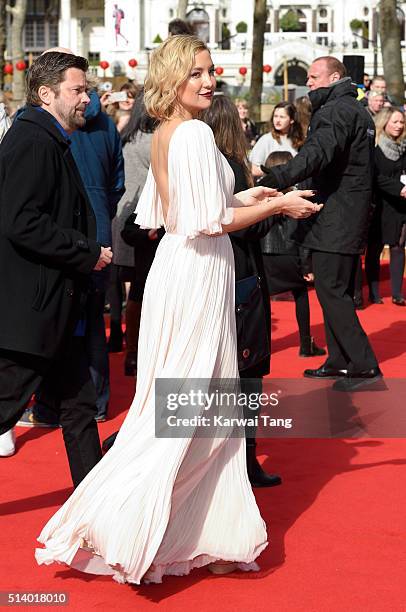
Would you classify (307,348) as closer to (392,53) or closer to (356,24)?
(392,53)

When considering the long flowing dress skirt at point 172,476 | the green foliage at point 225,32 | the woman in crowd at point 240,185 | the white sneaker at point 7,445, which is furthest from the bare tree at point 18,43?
the green foliage at point 225,32

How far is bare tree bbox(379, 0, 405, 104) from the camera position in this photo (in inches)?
840

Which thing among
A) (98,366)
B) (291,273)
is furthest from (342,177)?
(98,366)

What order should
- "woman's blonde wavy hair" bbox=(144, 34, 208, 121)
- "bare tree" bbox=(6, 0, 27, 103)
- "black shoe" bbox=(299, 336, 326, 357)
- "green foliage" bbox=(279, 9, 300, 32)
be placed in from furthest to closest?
"green foliage" bbox=(279, 9, 300, 32), "bare tree" bbox=(6, 0, 27, 103), "black shoe" bbox=(299, 336, 326, 357), "woman's blonde wavy hair" bbox=(144, 34, 208, 121)

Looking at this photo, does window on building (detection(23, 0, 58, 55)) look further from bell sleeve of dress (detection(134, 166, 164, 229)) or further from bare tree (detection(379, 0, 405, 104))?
bell sleeve of dress (detection(134, 166, 164, 229))

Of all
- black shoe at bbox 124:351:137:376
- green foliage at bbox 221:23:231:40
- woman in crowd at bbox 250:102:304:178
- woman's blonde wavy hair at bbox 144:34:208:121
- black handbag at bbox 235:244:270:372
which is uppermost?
green foliage at bbox 221:23:231:40

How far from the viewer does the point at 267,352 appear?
523 centimetres

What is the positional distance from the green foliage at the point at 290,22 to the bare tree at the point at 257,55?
240 ft

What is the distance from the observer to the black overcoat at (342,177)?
296 inches

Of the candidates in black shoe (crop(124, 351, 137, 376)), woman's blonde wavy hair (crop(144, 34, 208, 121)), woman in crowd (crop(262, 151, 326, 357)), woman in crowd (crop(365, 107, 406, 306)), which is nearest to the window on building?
woman in crowd (crop(365, 107, 406, 306))

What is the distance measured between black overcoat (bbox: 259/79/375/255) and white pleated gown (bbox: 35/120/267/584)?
319 centimetres

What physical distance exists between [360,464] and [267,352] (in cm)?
112

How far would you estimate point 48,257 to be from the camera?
4.44m

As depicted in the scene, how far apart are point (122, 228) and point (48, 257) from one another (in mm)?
3798
